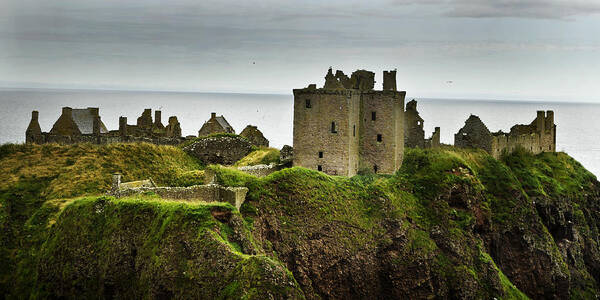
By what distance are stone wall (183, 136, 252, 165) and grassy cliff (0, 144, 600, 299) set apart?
1795 mm

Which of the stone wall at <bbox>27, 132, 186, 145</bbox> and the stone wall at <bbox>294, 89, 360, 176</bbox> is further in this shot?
the stone wall at <bbox>27, 132, 186, 145</bbox>

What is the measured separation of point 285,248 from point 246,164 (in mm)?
12224

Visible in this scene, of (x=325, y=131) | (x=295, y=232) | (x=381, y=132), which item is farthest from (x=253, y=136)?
(x=295, y=232)

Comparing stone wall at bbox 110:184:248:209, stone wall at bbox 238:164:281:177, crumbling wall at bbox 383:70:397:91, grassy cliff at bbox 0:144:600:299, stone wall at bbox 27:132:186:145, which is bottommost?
grassy cliff at bbox 0:144:600:299

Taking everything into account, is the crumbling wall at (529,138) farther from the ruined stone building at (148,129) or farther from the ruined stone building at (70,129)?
the ruined stone building at (70,129)

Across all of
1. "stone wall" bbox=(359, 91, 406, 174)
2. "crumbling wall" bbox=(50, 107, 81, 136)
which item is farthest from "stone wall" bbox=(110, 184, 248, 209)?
"crumbling wall" bbox=(50, 107, 81, 136)

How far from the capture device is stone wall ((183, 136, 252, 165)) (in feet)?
183

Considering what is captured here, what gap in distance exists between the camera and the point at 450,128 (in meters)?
172

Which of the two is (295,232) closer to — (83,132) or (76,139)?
(76,139)

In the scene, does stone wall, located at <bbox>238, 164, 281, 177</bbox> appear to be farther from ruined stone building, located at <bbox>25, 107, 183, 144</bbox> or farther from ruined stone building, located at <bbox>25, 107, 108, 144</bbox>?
ruined stone building, located at <bbox>25, 107, 108, 144</bbox>

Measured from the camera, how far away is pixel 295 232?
134 ft

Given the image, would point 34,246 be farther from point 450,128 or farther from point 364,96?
point 450,128

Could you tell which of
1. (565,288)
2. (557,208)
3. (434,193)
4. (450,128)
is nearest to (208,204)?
(434,193)

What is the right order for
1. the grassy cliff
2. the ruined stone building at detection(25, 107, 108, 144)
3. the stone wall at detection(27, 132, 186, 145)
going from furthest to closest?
1. the ruined stone building at detection(25, 107, 108, 144)
2. the stone wall at detection(27, 132, 186, 145)
3. the grassy cliff
